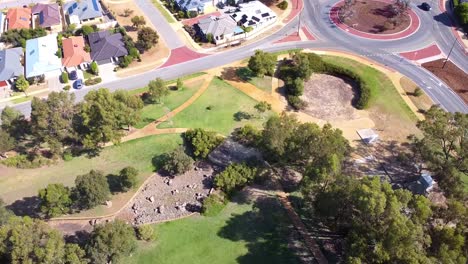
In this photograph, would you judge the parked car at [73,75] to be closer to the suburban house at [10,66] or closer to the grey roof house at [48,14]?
the suburban house at [10,66]

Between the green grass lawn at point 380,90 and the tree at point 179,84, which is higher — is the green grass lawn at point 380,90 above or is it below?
below

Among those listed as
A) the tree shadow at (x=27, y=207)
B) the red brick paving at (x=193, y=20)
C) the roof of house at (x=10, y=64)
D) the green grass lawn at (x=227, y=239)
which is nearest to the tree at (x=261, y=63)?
the red brick paving at (x=193, y=20)

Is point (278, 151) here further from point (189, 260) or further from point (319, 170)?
point (189, 260)

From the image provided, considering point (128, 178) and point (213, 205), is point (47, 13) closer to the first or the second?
point (128, 178)

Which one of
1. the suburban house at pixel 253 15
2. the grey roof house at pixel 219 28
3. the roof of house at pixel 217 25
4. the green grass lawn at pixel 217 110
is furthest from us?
the suburban house at pixel 253 15

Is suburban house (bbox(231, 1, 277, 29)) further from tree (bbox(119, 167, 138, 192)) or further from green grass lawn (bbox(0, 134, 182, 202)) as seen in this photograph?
tree (bbox(119, 167, 138, 192))

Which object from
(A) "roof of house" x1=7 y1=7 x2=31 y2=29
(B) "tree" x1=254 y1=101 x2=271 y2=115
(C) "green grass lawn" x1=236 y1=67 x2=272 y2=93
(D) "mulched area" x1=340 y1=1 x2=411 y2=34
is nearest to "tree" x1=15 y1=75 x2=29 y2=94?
(A) "roof of house" x1=7 y1=7 x2=31 y2=29

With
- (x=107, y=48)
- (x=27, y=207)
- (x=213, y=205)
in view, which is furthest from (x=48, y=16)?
(x=213, y=205)
